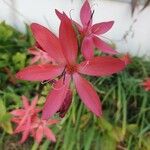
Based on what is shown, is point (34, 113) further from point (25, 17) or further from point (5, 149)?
point (25, 17)

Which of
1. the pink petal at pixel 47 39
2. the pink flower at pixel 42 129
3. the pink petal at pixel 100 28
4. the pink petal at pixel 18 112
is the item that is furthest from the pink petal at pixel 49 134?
the pink petal at pixel 47 39

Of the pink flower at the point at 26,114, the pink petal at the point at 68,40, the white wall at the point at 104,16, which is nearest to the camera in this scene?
the pink petal at the point at 68,40

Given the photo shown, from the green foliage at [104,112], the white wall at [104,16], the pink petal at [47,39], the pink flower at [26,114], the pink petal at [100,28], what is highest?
the pink petal at [47,39]

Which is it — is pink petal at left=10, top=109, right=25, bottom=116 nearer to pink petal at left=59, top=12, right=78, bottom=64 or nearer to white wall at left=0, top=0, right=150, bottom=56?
white wall at left=0, top=0, right=150, bottom=56

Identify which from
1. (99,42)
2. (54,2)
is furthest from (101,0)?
(99,42)

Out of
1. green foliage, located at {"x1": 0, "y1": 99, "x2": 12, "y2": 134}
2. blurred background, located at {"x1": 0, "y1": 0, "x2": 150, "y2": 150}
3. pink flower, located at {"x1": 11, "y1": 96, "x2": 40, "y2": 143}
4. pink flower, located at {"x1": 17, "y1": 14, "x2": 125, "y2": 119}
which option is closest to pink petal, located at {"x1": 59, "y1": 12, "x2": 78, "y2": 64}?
pink flower, located at {"x1": 17, "y1": 14, "x2": 125, "y2": 119}

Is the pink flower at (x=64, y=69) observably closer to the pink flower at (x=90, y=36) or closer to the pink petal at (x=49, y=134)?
the pink flower at (x=90, y=36)

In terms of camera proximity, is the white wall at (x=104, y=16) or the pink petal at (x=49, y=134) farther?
the white wall at (x=104, y=16)

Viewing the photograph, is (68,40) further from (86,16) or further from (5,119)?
(5,119)
